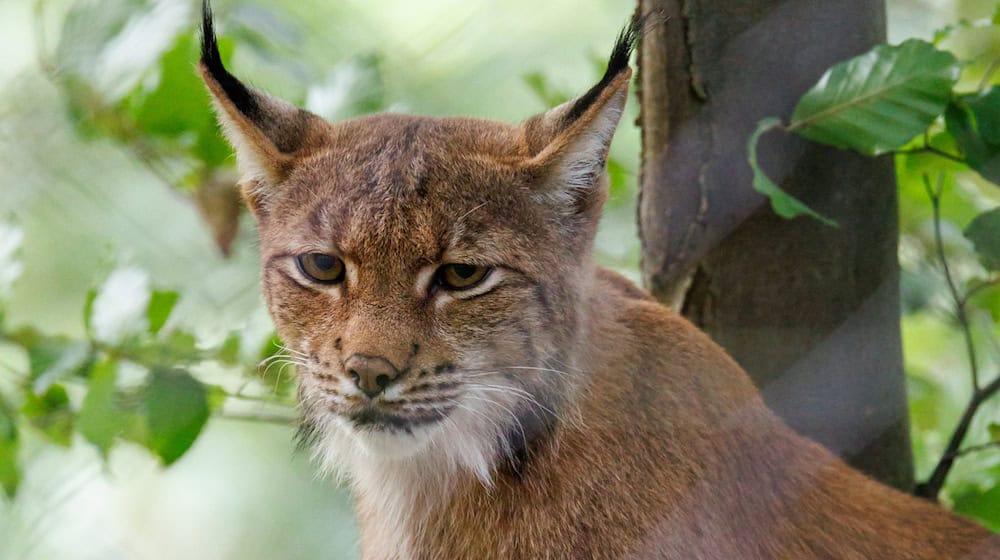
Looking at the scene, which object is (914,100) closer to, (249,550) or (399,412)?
(399,412)

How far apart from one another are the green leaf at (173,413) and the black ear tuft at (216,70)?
0.83 meters

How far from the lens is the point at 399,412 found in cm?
247

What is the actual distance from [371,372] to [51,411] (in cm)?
172

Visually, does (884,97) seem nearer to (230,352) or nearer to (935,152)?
(935,152)

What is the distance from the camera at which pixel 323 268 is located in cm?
262

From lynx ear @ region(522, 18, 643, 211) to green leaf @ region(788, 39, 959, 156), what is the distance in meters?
0.58

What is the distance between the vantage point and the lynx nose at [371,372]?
2.39m

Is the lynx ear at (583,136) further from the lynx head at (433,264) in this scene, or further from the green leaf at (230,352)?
the green leaf at (230,352)

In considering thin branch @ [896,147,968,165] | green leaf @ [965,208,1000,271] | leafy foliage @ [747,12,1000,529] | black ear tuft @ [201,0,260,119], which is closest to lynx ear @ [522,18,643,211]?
leafy foliage @ [747,12,1000,529]

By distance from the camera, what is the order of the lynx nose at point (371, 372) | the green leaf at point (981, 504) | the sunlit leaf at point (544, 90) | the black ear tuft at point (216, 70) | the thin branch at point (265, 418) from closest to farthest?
the lynx nose at point (371, 372), the black ear tuft at point (216, 70), the green leaf at point (981, 504), the thin branch at point (265, 418), the sunlit leaf at point (544, 90)

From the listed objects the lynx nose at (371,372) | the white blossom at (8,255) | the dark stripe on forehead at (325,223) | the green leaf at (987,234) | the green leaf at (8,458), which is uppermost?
the green leaf at (987,234)

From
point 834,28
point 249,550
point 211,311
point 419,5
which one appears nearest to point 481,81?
point 419,5

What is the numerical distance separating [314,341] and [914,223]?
93.1 inches

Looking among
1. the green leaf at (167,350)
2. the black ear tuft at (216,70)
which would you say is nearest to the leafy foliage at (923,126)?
the black ear tuft at (216,70)
